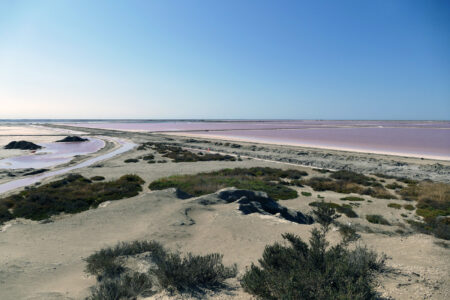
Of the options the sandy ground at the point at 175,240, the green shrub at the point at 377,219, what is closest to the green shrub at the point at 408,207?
the sandy ground at the point at 175,240

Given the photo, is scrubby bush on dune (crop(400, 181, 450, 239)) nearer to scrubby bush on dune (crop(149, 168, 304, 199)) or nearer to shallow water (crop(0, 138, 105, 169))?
scrubby bush on dune (crop(149, 168, 304, 199))

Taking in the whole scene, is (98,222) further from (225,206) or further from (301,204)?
(301,204)

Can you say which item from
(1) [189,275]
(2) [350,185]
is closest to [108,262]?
(1) [189,275]

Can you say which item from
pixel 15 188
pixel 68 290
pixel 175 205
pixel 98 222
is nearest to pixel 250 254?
pixel 68 290

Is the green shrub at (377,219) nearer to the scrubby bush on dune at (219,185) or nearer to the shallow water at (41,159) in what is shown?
the scrubby bush on dune at (219,185)

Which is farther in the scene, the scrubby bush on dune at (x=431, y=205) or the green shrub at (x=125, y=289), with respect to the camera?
the scrubby bush on dune at (x=431, y=205)

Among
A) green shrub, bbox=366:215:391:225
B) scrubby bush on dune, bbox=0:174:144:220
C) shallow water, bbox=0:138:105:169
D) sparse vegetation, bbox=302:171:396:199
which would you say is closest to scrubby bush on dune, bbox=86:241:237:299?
scrubby bush on dune, bbox=0:174:144:220

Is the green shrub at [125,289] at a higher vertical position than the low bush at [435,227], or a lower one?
higher
